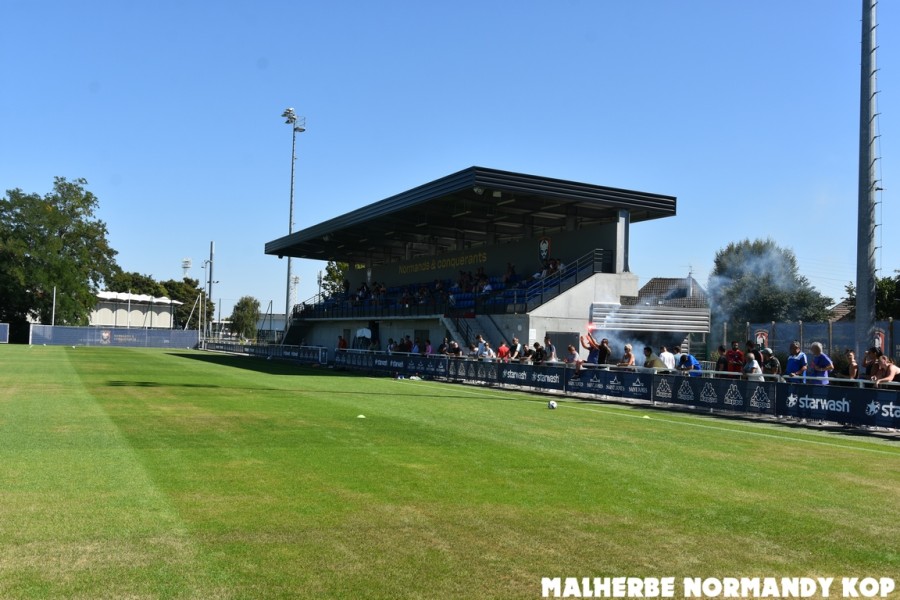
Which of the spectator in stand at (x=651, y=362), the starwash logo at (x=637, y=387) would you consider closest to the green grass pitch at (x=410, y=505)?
the starwash logo at (x=637, y=387)

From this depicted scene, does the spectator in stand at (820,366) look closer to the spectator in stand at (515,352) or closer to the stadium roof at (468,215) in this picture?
the spectator in stand at (515,352)

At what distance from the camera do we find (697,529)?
21.7 ft

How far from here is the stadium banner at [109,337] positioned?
72688mm

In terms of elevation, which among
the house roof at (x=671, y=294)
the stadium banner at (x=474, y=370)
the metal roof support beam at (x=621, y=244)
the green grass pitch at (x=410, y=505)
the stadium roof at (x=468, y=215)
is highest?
the stadium roof at (x=468, y=215)

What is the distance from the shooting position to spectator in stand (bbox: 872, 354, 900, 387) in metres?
15.1

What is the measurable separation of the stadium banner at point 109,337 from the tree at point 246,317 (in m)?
32.0

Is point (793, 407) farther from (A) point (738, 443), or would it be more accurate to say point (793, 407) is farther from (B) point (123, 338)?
(B) point (123, 338)

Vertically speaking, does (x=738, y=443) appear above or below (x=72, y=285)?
below

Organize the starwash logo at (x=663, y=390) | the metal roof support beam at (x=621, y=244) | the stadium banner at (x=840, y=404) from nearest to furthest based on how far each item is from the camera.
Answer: the stadium banner at (x=840, y=404) < the starwash logo at (x=663, y=390) < the metal roof support beam at (x=621, y=244)

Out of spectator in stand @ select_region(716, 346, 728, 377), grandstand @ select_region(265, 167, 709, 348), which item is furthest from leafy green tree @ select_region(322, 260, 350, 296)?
spectator in stand @ select_region(716, 346, 728, 377)

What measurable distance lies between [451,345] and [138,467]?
2320 centimetres

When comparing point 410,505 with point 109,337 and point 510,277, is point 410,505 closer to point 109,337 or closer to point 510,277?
point 510,277

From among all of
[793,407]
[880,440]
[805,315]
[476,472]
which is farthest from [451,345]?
[805,315]

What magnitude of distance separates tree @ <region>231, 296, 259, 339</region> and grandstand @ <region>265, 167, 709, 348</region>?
2272 inches
